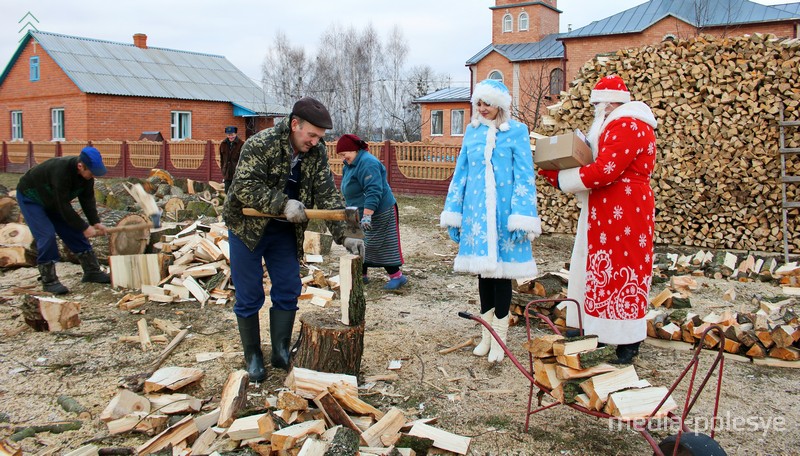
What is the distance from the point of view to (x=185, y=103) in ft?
94.3

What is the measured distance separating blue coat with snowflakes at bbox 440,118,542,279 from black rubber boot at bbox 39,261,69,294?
4674mm

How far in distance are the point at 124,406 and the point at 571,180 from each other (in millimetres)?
3137

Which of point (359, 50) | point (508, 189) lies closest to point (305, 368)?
point (508, 189)

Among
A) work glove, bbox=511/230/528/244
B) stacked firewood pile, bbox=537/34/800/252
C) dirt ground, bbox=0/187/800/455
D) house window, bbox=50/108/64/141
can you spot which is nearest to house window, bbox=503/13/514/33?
house window, bbox=50/108/64/141

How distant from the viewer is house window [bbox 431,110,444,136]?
121 feet

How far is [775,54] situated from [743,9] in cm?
1804

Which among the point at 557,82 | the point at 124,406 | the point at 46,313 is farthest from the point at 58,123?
the point at 124,406

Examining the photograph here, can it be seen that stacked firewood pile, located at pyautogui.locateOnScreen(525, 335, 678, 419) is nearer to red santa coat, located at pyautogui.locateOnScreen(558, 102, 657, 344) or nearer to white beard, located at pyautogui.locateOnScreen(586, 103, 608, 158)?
red santa coat, located at pyautogui.locateOnScreen(558, 102, 657, 344)

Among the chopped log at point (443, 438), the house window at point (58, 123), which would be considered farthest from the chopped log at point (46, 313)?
the house window at point (58, 123)

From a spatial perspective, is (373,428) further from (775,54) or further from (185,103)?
(185,103)

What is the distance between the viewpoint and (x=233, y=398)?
3.55 meters

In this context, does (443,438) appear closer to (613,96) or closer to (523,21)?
(613,96)

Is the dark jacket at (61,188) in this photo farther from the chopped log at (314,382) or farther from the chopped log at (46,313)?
the chopped log at (314,382)

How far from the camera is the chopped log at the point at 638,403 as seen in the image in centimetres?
272
